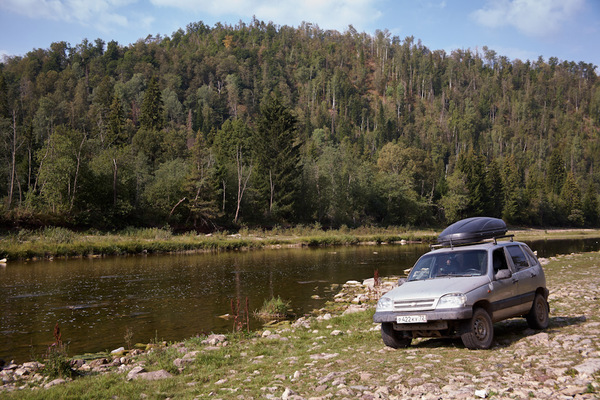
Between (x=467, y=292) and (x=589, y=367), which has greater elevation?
(x=467, y=292)

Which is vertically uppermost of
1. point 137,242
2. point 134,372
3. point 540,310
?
point 540,310

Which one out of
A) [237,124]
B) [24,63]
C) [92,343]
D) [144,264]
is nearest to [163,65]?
[24,63]

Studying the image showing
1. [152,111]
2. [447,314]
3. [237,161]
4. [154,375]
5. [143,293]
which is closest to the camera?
[447,314]

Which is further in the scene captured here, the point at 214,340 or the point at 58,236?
the point at 58,236

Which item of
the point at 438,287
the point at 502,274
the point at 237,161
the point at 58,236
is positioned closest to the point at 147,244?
the point at 58,236

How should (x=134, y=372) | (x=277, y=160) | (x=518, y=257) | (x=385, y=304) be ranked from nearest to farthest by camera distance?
(x=134, y=372), (x=385, y=304), (x=518, y=257), (x=277, y=160)

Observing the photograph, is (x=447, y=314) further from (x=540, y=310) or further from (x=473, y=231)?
(x=540, y=310)

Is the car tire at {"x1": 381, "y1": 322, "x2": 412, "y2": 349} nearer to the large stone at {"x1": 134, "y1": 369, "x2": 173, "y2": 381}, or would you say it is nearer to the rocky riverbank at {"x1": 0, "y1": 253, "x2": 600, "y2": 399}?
the rocky riverbank at {"x1": 0, "y1": 253, "x2": 600, "y2": 399}

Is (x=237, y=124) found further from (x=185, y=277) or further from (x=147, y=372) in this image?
(x=147, y=372)

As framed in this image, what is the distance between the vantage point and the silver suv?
8.52 m

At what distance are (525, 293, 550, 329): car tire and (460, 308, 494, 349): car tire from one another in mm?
1972

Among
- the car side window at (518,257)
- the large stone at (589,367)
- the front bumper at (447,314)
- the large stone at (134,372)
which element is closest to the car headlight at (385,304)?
the front bumper at (447,314)

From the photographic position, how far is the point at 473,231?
10.6 m

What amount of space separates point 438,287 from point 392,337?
1407mm
